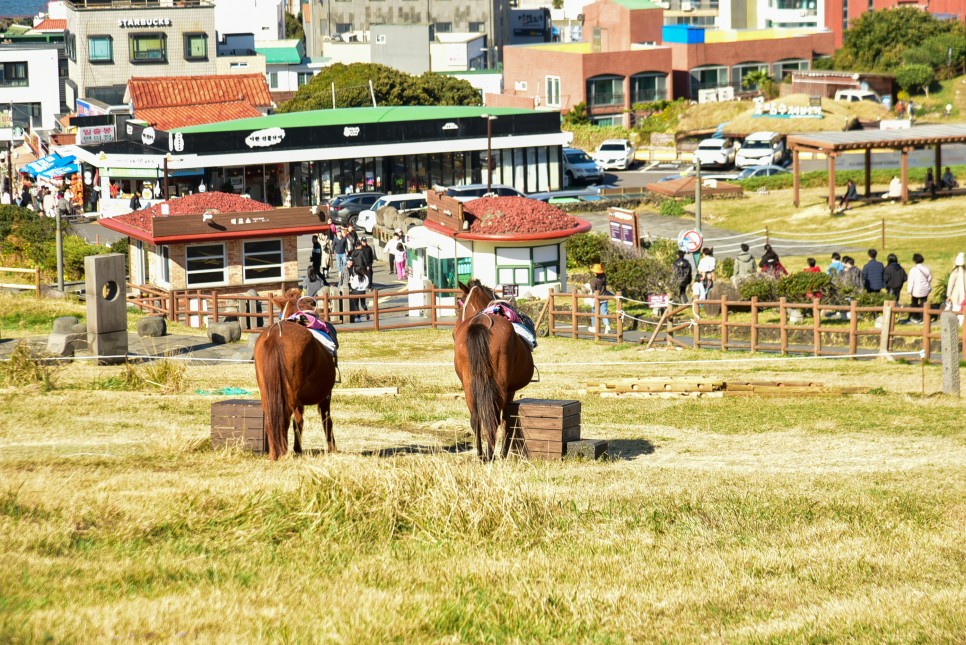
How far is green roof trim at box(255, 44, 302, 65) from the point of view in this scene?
351 feet

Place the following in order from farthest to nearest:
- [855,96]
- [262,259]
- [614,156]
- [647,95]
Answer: [647,95] < [855,96] < [614,156] < [262,259]

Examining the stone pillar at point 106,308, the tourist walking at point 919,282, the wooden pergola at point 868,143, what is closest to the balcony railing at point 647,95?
the wooden pergola at point 868,143

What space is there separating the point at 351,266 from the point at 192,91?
1662 inches

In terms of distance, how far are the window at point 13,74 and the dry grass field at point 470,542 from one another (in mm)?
80137

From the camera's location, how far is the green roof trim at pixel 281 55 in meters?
107

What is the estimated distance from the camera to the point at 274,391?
13.4m

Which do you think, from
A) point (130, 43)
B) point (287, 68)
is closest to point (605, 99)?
point (130, 43)

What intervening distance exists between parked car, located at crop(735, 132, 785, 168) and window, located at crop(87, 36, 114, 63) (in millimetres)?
43317

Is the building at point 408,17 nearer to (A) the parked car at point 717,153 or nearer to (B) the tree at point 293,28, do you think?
(B) the tree at point 293,28

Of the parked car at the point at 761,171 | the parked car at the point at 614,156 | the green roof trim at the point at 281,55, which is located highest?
the green roof trim at the point at 281,55

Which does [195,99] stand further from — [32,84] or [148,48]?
[32,84]

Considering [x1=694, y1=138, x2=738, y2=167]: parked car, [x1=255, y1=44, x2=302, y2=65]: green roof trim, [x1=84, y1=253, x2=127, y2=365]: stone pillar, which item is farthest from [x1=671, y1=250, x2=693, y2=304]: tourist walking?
[x1=255, y1=44, x2=302, y2=65]: green roof trim

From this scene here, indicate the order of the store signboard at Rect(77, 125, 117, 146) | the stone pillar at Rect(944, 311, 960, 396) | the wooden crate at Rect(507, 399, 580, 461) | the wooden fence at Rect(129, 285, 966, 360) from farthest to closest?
the store signboard at Rect(77, 125, 117, 146) → the wooden fence at Rect(129, 285, 966, 360) → the stone pillar at Rect(944, 311, 960, 396) → the wooden crate at Rect(507, 399, 580, 461)

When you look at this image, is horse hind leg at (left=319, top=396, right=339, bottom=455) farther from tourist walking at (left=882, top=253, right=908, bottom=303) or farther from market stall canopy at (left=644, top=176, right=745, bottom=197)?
market stall canopy at (left=644, top=176, right=745, bottom=197)
